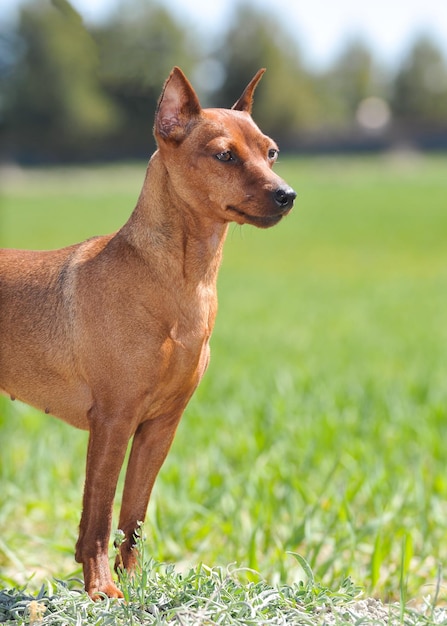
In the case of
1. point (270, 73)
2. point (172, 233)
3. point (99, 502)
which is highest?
point (270, 73)

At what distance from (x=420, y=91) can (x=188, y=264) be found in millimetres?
94831

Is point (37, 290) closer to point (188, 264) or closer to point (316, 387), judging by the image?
point (188, 264)

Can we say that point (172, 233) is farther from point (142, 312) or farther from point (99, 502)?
point (99, 502)

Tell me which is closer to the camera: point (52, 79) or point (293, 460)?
point (52, 79)

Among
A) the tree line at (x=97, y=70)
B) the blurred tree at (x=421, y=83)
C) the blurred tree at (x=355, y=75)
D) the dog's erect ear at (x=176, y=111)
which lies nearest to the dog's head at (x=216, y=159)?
the dog's erect ear at (x=176, y=111)

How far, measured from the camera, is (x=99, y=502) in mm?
2559

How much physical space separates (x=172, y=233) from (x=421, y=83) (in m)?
96.6

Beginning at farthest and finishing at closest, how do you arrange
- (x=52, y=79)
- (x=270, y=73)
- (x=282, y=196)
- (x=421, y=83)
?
(x=421, y=83) → (x=270, y=73) → (x=52, y=79) → (x=282, y=196)

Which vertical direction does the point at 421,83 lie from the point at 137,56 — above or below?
above

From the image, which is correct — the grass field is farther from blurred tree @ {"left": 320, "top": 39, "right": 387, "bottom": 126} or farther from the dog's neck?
blurred tree @ {"left": 320, "top": 39, "right": 387, "bottom": 126}

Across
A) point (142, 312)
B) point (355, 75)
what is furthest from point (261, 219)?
point (355, 75)

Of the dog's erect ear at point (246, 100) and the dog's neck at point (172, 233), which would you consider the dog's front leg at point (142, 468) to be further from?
the dog's erect ear at point (246, 100)

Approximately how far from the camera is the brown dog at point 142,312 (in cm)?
244

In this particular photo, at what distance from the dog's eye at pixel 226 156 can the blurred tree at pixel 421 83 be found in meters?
89.8
